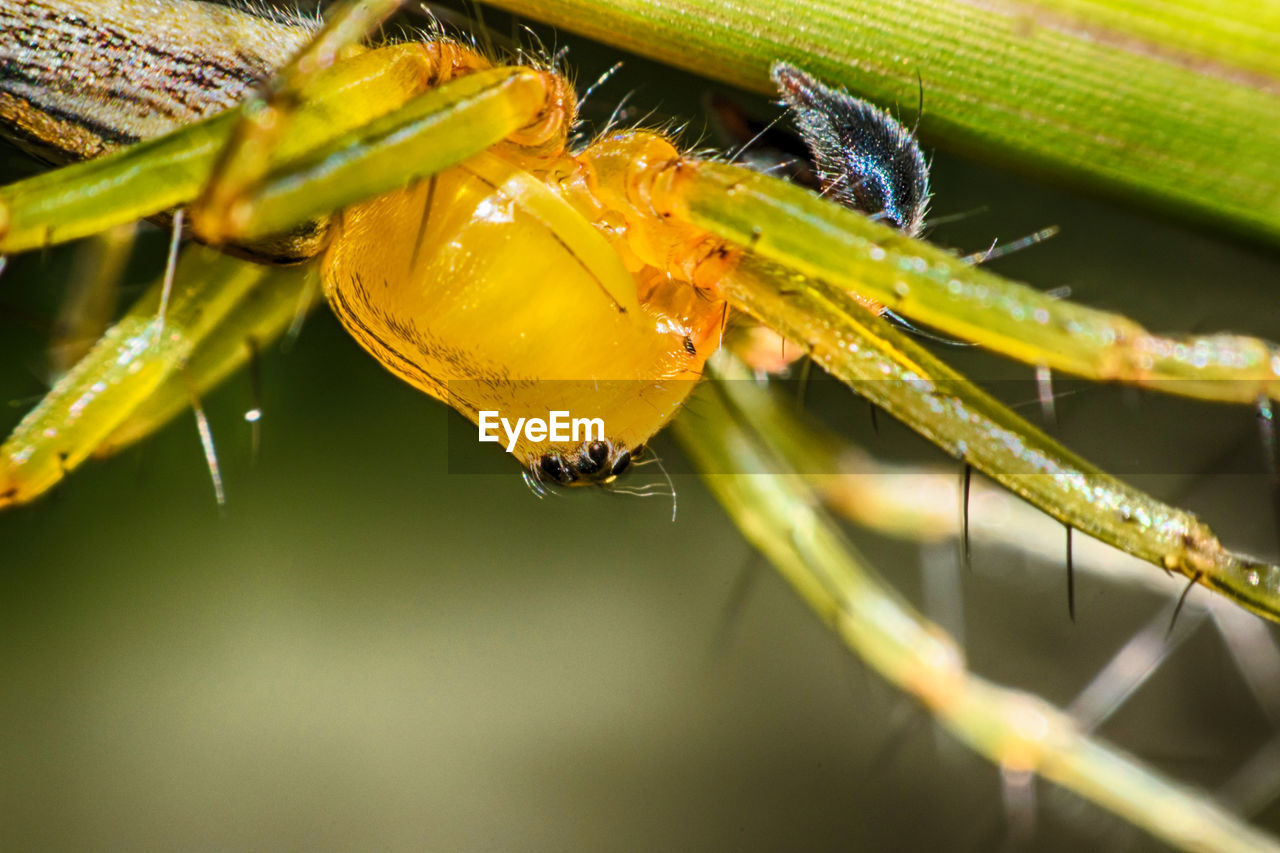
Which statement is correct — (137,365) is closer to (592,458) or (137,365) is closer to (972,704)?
(592,458)

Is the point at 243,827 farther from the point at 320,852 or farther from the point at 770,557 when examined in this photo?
the point at 770,557

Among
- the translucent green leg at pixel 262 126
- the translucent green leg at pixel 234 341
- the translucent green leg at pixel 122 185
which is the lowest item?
the translucent green leg at pixel 234 341

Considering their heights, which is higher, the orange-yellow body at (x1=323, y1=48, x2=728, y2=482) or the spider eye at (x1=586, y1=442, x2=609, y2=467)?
the orange-yellow body at (x1=323, y1=48, x2=728, y2=482)

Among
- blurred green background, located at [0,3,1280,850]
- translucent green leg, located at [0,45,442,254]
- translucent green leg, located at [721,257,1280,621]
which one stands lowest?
blurred green background, located at [0,3,1280,850]

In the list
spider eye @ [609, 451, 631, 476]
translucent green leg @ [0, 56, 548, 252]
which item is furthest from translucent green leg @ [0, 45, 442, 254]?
spider eye @ [609, 451, 631, 476]

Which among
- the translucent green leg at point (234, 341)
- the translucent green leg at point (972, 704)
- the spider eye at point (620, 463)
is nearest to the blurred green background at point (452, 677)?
the translucent green leg at point (972, 704)

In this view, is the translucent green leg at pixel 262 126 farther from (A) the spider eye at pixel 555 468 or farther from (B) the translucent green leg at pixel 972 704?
(B) the translucent green leg at pixel 972 704

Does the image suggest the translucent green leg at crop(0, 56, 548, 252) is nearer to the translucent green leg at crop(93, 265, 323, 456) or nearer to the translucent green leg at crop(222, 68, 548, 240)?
the translucent green leg at crop(222, 68, 548, 240)
